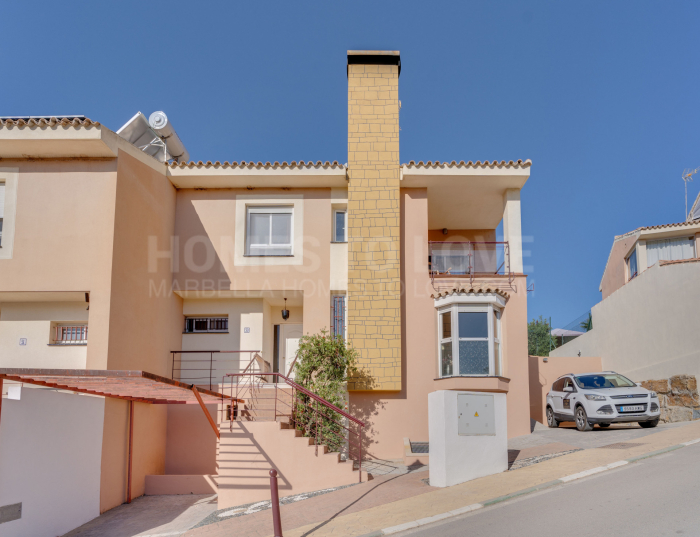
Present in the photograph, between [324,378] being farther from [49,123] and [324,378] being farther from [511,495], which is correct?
[49,123]

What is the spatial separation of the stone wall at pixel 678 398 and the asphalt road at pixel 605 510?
629 centimetres

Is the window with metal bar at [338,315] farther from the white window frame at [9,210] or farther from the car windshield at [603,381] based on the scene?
the white window frame at [9,210]

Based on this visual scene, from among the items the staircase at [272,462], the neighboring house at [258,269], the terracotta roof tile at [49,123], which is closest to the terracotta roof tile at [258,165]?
the neighboring house at [258,269]

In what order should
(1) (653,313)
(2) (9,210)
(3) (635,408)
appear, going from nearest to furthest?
(2) (9,210) < (3) (635,408) < (1) (653,313)

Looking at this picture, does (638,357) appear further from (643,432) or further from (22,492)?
(22,492)

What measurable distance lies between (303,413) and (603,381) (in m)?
7.55

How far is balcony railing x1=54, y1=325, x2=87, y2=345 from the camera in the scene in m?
15.0

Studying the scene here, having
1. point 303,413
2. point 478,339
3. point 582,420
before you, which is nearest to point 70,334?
point 303,413

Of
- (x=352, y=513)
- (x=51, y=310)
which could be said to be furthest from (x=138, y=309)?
(x=352, y=513)

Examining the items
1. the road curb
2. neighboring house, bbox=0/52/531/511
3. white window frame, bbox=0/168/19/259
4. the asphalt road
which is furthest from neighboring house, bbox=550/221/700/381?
white window frame, bbox=0/168/19/259

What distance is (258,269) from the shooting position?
17.1 m

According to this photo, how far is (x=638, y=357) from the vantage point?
62.9ft

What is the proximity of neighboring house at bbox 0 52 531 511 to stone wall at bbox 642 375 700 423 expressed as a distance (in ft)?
13.0

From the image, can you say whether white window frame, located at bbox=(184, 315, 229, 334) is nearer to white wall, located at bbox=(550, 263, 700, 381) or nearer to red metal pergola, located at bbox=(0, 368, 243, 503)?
red metal pergola, located at bbox=(0, 368, 243, 503)
